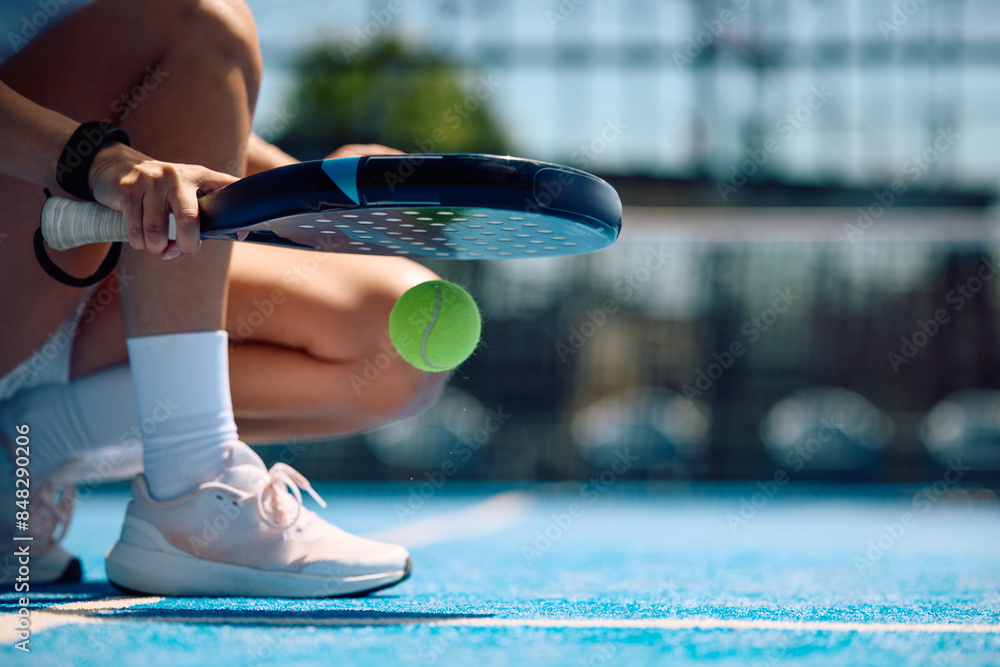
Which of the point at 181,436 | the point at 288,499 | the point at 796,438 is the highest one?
the point at 181,436

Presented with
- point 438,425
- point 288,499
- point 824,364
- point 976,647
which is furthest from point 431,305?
point 824,364

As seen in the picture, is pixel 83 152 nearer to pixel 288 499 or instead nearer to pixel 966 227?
pixel 288 499

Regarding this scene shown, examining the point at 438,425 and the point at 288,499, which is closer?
the point at 288,499

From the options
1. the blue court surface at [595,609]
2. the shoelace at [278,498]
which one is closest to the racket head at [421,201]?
the shoelace at [278,498]

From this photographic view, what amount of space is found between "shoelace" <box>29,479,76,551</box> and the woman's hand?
2.40 feet

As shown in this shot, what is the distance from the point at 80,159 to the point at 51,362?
1.99 feet

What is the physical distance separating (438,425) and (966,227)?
11.2 feet

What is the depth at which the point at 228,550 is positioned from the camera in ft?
4.61

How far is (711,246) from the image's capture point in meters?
6.06

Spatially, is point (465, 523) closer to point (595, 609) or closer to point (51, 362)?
point (51, 362)

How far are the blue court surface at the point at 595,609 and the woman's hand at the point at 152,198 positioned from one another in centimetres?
47

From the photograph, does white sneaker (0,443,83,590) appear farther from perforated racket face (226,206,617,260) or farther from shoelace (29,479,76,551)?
perforated racket face (226,206,617,260)

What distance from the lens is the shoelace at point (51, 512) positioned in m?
1.65

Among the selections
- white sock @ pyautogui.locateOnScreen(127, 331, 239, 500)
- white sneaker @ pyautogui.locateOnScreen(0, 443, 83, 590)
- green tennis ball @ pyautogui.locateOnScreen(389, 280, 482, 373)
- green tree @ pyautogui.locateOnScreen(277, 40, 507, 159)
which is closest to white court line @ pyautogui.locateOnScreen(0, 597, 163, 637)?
white sock @ pyautogui.locateOnScreen(127, 331, 239, 500)
